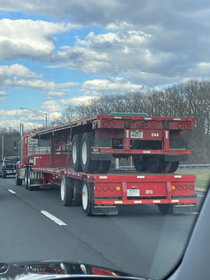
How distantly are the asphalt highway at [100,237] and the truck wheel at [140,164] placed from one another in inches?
61.5

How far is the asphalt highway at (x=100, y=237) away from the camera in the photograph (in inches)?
228

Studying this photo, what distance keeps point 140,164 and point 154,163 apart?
1.29 m

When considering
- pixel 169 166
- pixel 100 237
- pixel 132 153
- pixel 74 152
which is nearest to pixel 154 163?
pixel 169 166

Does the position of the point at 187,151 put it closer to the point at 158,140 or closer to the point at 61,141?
the point at 158,140

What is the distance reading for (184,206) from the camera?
32.1 ft

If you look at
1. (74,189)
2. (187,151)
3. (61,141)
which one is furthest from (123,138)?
(61,141)

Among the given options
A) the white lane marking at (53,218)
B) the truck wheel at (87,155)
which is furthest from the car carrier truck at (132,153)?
the white lane marking at (53,218)

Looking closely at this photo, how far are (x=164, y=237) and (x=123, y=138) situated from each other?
11.0ft

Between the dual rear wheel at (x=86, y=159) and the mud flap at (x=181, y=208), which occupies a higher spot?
the dual rear wheel at (x=86, y=159)

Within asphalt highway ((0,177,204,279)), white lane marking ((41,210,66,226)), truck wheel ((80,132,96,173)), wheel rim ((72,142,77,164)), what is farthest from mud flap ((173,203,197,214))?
wheel rim ((72,142,77,164))

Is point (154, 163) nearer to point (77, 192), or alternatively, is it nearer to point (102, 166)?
point (102, 166)

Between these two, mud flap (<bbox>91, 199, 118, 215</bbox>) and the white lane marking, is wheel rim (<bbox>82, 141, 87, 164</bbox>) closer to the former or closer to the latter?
mud flap (<bbox>91, 199, 118, 215</bbox>)

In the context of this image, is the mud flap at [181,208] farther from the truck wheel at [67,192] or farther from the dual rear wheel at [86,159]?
the truck wheel at [67,192]

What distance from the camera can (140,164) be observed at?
13.0 m
